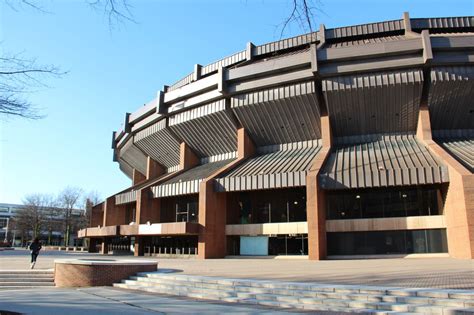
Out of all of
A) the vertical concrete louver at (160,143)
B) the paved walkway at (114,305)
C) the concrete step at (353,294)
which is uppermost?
the vertical concrete louver at (160,143)

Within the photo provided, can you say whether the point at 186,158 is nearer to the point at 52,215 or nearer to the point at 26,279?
the point at 26,279

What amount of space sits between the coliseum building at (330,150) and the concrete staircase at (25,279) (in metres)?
13.3

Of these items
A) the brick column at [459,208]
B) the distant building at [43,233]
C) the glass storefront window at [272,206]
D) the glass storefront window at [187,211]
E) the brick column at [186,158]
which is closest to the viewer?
the brick column at [459,208]

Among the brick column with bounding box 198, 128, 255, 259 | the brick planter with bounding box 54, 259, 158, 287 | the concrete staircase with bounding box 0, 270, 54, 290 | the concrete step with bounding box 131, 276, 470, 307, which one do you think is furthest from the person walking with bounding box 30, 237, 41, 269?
the brick column with bounding box 198, 128, 255, 259

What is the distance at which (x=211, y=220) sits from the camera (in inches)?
1198

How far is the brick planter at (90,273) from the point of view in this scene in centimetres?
1583

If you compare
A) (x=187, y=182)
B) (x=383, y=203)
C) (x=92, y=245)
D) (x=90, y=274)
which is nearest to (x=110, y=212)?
(x=92, y=245)

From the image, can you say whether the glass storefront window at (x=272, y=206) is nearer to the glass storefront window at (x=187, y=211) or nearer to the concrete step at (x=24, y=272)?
the glass storefront window at (x=187, y=211)

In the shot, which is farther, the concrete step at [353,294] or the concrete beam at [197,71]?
the concrete beam at [197,71]

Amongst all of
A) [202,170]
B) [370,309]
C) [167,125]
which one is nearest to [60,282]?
[370,309]

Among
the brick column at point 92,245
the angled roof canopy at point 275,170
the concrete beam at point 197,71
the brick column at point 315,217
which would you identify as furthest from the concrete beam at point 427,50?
the brick column at point 92,245

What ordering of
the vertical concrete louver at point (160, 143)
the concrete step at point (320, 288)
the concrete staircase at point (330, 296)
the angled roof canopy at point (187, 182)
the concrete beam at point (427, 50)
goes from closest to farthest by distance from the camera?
1. the concrete staircase at point (330, 296)
2. the concrete step at point (320, 288)
3. the concrete beam at point (427, 50)
4. the angled roof canopy at point (187, 182)
5. the vertical concrete louver at point (160, 143)

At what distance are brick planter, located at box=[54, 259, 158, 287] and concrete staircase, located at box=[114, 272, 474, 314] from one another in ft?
10.3

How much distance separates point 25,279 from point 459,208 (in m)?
24.3
